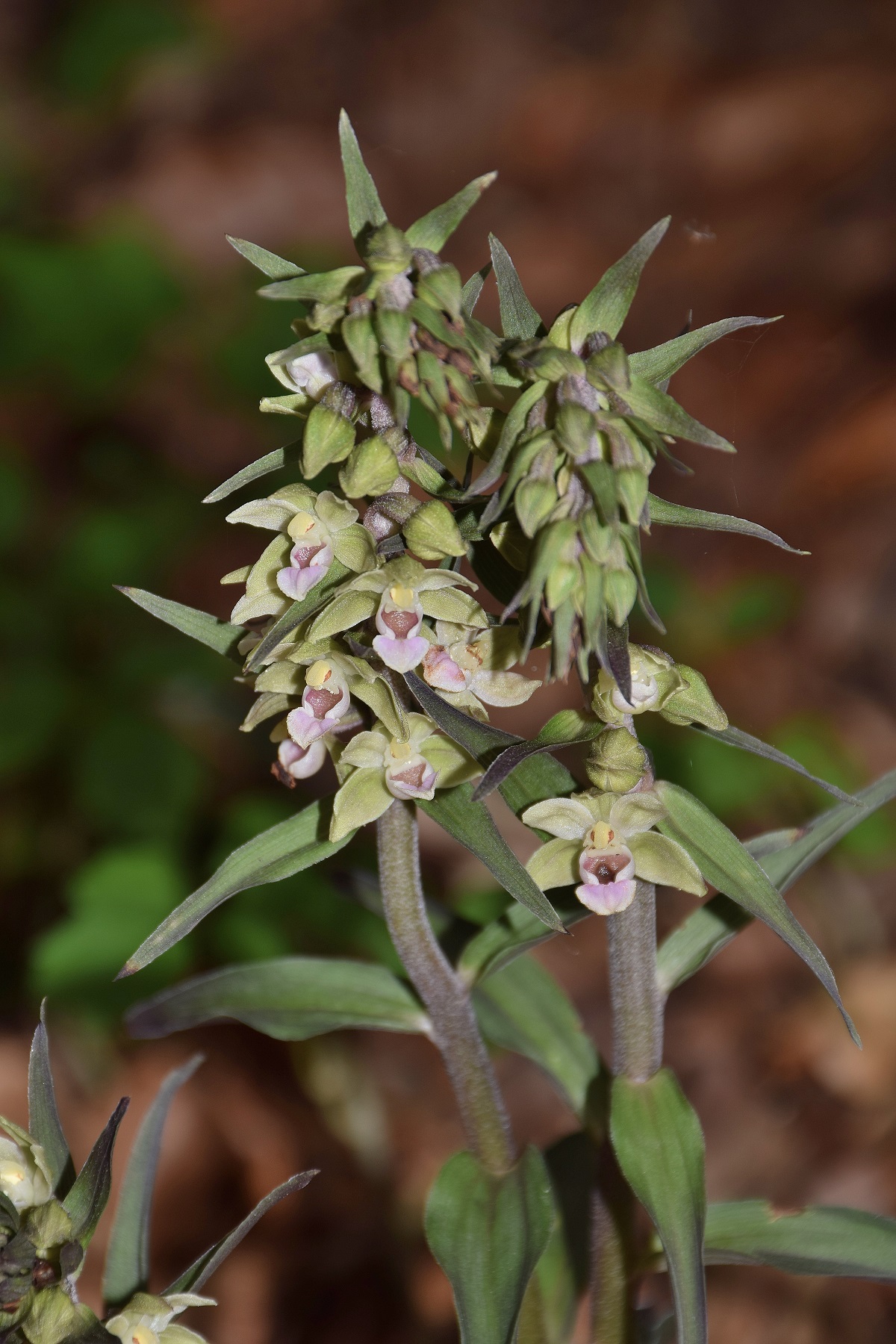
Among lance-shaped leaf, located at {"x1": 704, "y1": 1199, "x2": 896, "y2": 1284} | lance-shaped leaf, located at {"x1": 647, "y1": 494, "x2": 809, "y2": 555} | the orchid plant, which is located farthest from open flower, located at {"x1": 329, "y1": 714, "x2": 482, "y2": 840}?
lance-shaped leaf, located at {"x1": 704, "y1": 1199, "x2": 896, "y2": 1284}

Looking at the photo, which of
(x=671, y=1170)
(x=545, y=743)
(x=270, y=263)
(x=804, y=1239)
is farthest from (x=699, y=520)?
(x=804, y=1239)

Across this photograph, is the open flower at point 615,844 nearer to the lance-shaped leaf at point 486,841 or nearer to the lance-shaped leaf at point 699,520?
the lance-shaped leaf at point 486,841

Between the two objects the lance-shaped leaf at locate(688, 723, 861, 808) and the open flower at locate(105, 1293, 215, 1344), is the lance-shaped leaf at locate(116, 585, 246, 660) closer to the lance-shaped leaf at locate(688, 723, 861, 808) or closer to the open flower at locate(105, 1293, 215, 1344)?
the lance-shaped leaf at locate(688, 723, 861, 808)

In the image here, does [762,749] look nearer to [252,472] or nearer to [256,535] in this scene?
[252,472]

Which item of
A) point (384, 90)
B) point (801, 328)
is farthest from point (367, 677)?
point (384, 90)

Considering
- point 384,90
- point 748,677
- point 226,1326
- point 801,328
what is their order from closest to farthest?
point 226,1326
point 748,677
point 801,328
point 384,90

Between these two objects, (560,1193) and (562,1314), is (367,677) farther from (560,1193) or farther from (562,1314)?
(562,1314)
